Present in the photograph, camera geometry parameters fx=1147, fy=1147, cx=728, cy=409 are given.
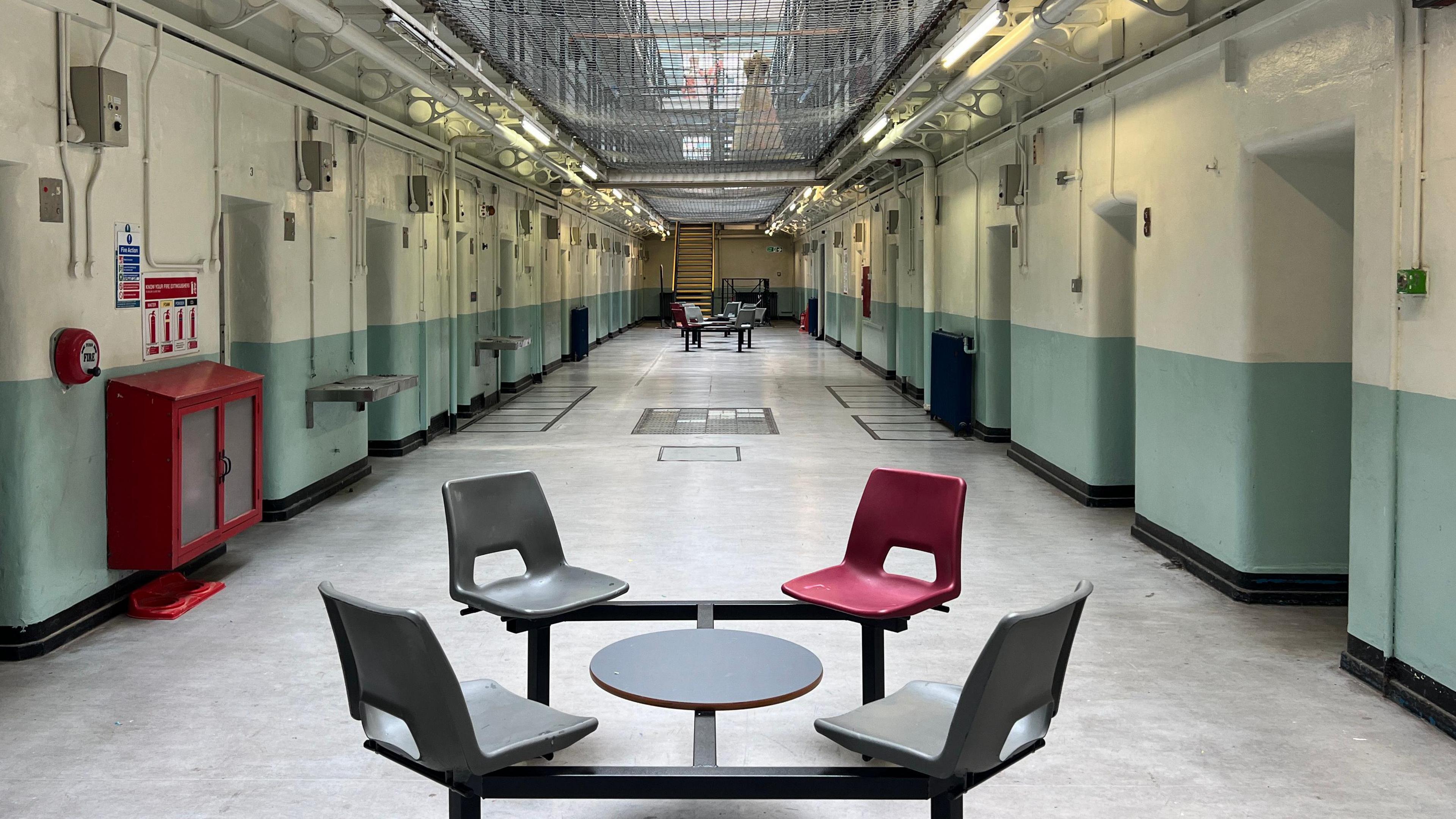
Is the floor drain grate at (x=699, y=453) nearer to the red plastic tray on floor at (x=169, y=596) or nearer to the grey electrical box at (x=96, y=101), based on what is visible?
the red plastic tray on floor at (x=169, y=596)

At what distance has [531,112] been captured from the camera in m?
10.1

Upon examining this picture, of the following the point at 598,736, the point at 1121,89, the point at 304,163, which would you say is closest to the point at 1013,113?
the point at 1121,89

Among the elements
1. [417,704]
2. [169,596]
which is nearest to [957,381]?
[169,596]

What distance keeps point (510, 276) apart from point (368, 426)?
4.59 meters

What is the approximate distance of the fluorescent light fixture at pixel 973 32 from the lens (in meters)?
5.32

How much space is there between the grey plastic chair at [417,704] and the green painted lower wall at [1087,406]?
17.4ft

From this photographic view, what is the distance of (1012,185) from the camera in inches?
336

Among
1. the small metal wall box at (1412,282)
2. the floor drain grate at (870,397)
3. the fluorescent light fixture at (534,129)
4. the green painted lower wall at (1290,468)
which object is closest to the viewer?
the small metal wall box at (1412,282)

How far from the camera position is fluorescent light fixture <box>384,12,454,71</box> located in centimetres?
568

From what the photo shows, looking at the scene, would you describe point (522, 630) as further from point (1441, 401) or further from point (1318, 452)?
point (1318, 452)

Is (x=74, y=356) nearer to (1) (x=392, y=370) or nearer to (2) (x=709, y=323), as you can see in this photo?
(1) (x=392, y=370)

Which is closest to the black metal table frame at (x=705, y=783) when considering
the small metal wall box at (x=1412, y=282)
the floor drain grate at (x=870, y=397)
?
the small metal wall box at (x=1412, y=282)

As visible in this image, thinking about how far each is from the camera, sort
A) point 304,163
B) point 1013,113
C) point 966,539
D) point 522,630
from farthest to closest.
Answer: point 1013,113 → point 304,163 → point 966,539 → point 522,630

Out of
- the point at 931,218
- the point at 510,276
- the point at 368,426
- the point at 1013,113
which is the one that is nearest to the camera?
the point at 1013,113
